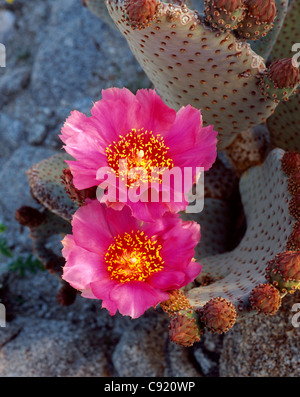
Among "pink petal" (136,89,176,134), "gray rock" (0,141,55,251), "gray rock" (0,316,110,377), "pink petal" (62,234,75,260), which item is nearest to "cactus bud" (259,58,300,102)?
"pink petal" (136,89,176,134)

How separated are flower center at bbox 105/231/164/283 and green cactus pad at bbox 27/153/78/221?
0.37 meters

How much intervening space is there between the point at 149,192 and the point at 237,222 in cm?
71

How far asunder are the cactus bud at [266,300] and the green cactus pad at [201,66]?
0.42m

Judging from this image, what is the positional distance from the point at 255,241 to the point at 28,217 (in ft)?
1.97

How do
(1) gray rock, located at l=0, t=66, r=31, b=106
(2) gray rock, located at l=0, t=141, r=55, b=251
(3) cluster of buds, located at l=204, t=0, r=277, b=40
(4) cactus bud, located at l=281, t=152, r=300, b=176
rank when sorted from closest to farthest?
(3) cluster of buds, located at l=204, t=0, r=277, b=40, (4) cactus bud, located at l=281, t=152, r=300, b=176, (2) gray rock, located at l=0, t=141, r=55, b=251, (1) gray rock, located at l=0, t=66, r=31, b=106

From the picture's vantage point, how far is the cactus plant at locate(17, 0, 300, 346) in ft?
2.72

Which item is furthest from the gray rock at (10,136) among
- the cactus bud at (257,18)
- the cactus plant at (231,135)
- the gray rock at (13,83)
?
the cactus bud at (257,18)

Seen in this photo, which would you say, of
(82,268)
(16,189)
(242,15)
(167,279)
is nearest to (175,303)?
(167,279)

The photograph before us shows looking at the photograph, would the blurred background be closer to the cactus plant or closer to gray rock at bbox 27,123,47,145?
gray rock at bbox 27,123,47,145

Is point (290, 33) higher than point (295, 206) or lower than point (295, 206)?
higher

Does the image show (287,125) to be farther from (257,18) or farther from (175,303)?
(175,303)

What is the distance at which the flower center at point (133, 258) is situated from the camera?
811mm

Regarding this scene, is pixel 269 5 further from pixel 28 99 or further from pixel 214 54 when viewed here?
pixel 28 99

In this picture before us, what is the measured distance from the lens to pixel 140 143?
33.6 inches
